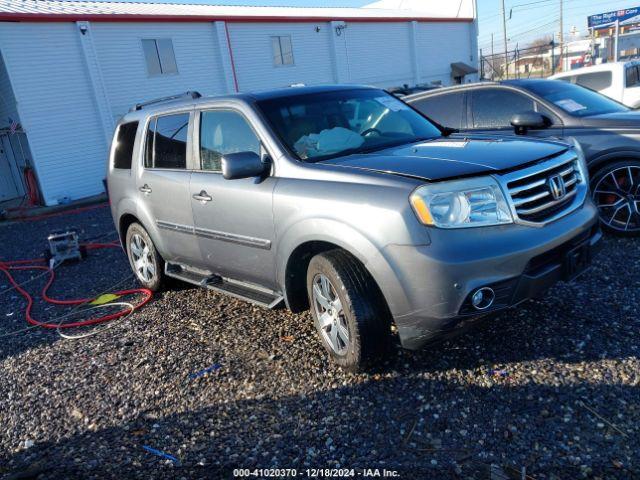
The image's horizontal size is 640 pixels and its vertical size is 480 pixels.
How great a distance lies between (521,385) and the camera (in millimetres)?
2961

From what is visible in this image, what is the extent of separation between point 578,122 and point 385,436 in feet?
13.4

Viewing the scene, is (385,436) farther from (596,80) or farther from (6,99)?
(6,99)

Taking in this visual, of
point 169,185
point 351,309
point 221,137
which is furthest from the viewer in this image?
point 169,185

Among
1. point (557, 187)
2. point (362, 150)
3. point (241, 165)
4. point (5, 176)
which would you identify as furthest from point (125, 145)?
point (5, 176)

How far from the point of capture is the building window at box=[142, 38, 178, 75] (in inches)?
706

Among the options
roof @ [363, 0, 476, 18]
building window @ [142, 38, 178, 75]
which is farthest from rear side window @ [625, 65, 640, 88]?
roof @ [363, 0, 476, 18]

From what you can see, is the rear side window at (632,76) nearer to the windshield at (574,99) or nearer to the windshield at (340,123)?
the windshield at (574,99)

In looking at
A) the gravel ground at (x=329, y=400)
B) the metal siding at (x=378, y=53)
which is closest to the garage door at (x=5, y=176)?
the metal siding at (x=378, y=53)

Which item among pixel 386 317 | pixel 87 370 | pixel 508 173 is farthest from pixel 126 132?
pixel 508 173

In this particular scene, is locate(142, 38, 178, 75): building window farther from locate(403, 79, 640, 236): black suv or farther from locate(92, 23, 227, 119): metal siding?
locate(403, 79, 640, 236): black suv

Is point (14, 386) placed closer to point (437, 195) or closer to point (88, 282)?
point (88, 282)

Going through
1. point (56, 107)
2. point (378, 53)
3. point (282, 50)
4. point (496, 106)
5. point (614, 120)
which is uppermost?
point (282, 50)

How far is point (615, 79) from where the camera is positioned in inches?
416

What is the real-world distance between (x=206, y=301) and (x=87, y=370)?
1334mm
